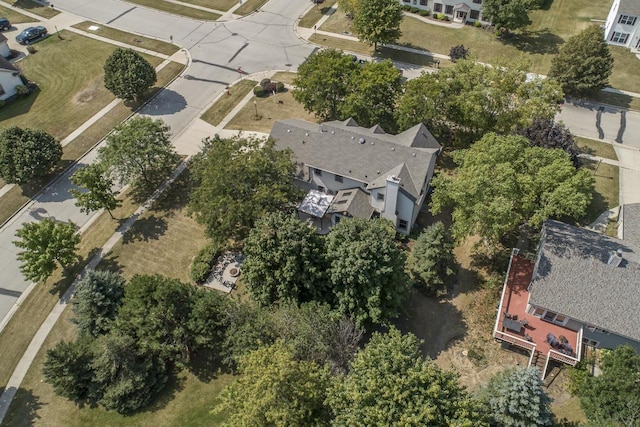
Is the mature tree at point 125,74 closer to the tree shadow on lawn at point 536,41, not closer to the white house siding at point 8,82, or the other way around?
the white house siding at point 8,82

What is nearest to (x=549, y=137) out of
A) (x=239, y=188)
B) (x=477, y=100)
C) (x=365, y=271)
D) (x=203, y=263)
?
(x=477, y=100)

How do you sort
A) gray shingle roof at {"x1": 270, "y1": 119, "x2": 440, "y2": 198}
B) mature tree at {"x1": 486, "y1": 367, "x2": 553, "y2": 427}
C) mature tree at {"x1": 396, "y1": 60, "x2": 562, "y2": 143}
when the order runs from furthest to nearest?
mature tree at {"x1": 396, "y1": 60, "x2": 562, "y2": 143} → gray shingle roof at {"x1": 270, "y1": 119, "x2": 440, "y2": 198} → mature tree at {"x1": 486, "y1": 367, "x2": 553, "y2": 427}

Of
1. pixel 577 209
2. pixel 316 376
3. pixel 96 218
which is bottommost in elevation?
pixel 96 218

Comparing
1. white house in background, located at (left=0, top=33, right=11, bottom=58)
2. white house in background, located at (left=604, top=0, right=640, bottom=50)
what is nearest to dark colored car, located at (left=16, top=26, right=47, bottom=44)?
white house in background, located at (left=0, top=33, right=11, bottom=58)

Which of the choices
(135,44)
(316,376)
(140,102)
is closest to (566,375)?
(316,376)

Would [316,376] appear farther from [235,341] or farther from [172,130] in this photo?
[172,130]

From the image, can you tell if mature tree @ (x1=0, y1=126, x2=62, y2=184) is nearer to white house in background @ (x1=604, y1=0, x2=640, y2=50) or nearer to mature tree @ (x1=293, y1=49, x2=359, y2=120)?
mature tree @ (x1=293, y1=49, x2=359, y2=120)
